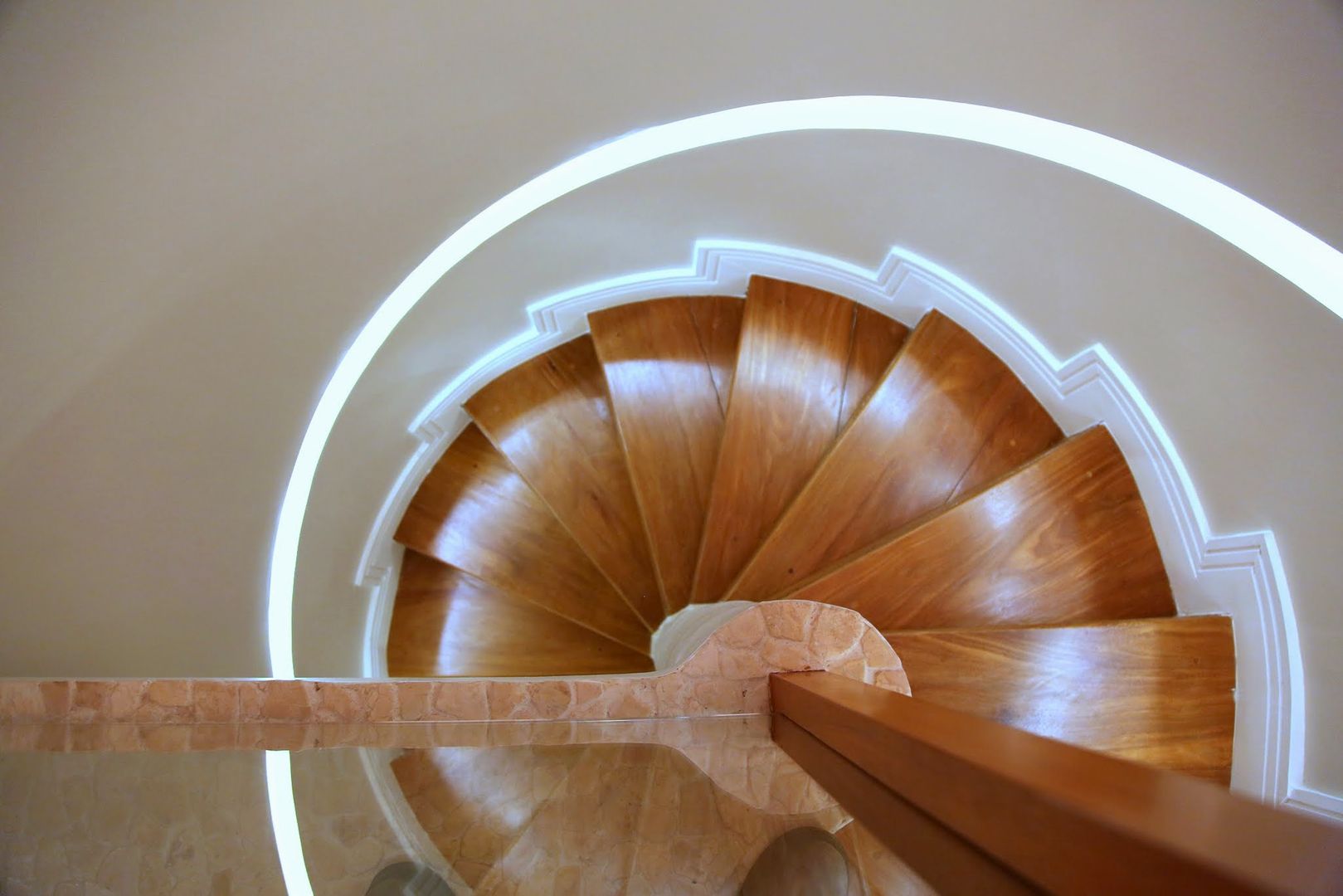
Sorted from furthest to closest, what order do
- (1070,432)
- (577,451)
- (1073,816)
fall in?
(577,451), (1070,432), (1073,816)

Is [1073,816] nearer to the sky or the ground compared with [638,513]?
nearer to the ground

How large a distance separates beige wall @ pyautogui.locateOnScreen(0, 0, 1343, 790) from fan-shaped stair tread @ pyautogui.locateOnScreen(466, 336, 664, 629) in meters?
0.89

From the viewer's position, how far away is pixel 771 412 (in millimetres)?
2713

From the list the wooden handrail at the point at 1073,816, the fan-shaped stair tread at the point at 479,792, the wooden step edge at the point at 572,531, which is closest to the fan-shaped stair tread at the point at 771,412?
the wooden step edge at the point at 572,531

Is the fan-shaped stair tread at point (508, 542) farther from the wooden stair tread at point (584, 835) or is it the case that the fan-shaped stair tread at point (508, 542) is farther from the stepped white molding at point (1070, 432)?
the wooden stair tread at point (584, 835)

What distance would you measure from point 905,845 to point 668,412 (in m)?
2.41

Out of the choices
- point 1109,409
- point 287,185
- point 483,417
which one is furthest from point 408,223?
point 1109,409

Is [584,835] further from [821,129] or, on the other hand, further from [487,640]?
[487,640]

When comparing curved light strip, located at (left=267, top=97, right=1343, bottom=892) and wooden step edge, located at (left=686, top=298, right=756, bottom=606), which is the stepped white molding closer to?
wooden step edge, located at (left=686, top=298, right=756, bottom=606)

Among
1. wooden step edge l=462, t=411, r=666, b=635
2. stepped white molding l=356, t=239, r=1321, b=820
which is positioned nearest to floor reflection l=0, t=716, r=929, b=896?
stepped white molding l=356, t=239, r=1321, b=820

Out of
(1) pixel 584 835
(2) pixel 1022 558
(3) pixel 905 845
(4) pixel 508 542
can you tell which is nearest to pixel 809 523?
(2) pixel 1022 558

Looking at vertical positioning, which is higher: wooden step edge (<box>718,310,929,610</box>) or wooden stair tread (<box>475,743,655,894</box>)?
→ wooden step edge (<box>718,310,929,610</box>)

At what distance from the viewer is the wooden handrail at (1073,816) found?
12.9 inches

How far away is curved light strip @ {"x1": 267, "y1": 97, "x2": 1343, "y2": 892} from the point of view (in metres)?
1.39
